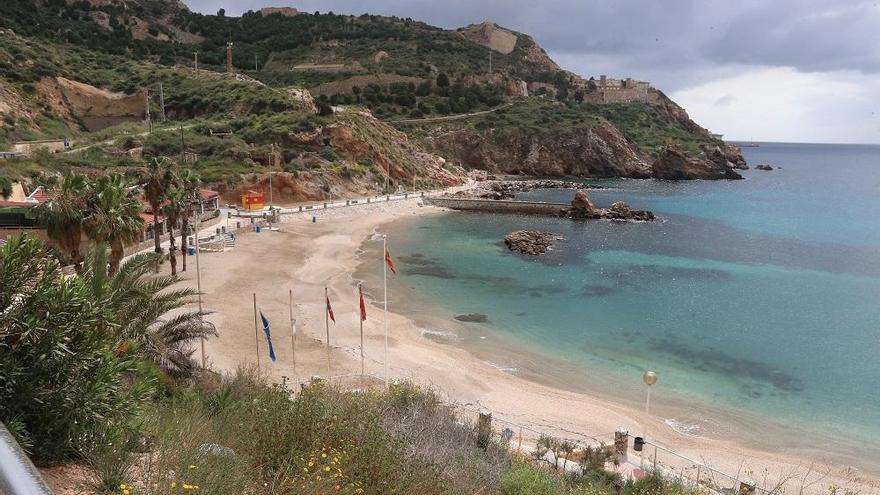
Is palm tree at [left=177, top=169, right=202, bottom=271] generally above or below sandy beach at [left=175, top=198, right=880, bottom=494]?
above

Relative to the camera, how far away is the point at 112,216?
57.5 ft

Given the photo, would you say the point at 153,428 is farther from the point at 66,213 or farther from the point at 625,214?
the point at 625,214

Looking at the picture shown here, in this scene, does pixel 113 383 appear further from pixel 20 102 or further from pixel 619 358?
pixel 20 102

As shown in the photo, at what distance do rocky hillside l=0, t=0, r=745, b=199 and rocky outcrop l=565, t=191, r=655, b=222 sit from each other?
24.3m

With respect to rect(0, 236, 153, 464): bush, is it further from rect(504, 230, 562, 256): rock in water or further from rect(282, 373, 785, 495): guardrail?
rect(504, 230, 562, 256): rock in water

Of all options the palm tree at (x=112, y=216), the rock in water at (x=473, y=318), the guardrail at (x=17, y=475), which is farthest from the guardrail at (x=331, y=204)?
the guardrail at (x=17, y=475)

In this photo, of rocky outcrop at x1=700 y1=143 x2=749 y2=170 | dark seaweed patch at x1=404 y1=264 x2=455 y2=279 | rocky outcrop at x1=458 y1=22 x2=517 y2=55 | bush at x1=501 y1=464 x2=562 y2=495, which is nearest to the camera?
bush at x1=501 y1=464 x2=562 y2=495

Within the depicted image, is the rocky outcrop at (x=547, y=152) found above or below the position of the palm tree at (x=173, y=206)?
above

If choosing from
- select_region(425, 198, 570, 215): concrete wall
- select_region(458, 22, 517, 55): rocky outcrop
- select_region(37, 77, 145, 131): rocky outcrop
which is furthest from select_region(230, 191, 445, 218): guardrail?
select_region(458, 22, 517, 55): rocky outcrop

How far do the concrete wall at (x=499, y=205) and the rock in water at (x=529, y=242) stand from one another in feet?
58.0

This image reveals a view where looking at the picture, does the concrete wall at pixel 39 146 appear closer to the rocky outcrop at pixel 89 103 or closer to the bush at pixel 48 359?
the rocky outcrop at pixel 89 103

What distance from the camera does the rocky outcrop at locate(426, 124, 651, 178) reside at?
106 m

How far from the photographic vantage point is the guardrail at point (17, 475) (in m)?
2.64

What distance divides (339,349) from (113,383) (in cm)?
1678
